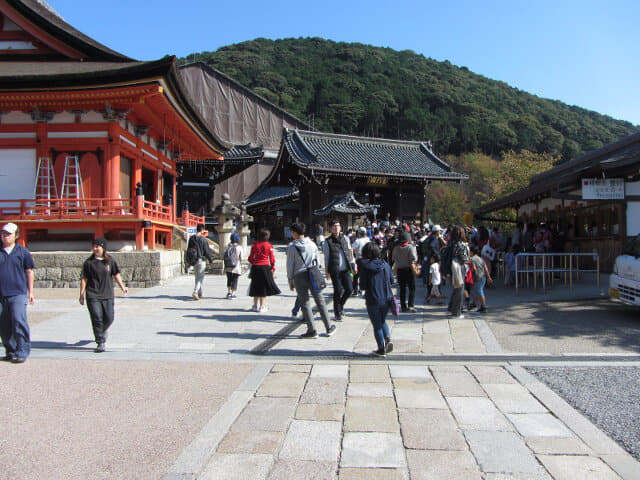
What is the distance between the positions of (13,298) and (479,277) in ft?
22.9

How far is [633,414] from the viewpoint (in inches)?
150

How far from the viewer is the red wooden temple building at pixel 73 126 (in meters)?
11.9

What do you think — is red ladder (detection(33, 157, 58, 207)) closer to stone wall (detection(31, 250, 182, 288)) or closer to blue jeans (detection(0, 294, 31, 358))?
stone wall (detection(31, 250, 182, 288))

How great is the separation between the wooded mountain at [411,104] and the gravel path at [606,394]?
5558 centimetres

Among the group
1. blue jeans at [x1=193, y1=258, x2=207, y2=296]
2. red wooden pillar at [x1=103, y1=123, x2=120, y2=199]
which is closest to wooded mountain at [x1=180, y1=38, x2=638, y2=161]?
red wooden pillar at [x1=103, y1=123, x2=120, y2=199]

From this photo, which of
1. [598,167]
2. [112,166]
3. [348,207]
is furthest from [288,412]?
[348,207]

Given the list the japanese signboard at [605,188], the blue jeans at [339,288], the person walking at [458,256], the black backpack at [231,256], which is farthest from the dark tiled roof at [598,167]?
the black backpack at [231,256]

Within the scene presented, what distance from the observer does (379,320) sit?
5.54 metres

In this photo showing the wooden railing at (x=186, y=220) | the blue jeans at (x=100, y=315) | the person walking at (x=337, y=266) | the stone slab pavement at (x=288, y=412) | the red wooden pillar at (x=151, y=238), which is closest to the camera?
the stone slab pavement at (x=288, y=412)

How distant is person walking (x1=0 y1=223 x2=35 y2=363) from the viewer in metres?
5.40

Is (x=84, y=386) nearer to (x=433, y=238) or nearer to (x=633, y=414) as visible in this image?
(x=633, y=414)

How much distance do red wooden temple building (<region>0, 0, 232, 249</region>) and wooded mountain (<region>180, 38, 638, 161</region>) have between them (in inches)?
1769

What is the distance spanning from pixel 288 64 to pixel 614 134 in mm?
47209

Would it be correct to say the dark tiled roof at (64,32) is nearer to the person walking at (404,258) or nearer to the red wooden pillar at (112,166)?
the red wooden pillar at (112,166)
